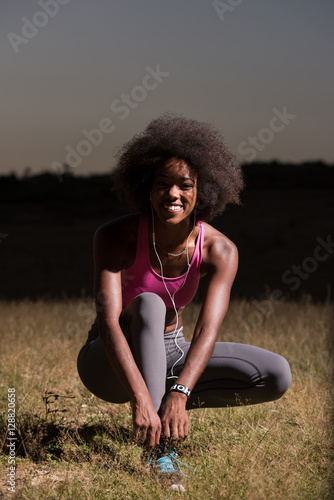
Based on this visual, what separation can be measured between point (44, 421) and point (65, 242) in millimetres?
12961

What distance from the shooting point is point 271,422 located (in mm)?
3723

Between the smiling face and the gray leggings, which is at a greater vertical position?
the smiling face

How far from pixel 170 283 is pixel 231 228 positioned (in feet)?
45.8

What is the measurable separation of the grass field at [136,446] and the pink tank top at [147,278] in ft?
2.44

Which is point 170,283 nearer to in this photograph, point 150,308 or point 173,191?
point 150,308

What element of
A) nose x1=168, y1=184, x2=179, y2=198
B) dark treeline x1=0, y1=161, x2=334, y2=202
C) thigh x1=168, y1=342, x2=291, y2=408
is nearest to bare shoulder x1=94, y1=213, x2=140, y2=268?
nose x1=168, y1=184, x2=179, y2=198

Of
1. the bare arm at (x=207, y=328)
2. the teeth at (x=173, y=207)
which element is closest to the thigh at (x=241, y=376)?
the bare arm at (x=207, y=328)

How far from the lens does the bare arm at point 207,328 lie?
290cm

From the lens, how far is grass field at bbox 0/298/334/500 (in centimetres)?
281

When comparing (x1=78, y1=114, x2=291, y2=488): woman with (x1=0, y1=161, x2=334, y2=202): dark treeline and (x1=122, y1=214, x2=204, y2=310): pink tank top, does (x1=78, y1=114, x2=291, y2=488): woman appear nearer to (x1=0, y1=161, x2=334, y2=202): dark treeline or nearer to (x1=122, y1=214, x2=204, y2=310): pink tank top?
(x1=122, y1=214, x2=204, y2=310): pink tank top

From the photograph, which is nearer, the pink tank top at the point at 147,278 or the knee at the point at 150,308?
the knee at the point at 150,308

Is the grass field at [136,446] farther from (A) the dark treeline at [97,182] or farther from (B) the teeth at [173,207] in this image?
(A) the dark treeline at [97,182]

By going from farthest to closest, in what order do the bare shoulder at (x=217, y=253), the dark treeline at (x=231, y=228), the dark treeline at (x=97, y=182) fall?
1. the dark treeline at (x=97, y=182)
2. the dark treeline at (x=231, y=228)
3. the bare shoulder at (x=217, y=253)

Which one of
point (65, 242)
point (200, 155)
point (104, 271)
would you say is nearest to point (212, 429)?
point (104, 271)
